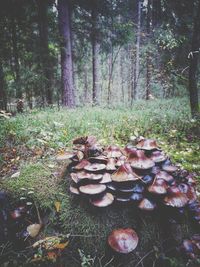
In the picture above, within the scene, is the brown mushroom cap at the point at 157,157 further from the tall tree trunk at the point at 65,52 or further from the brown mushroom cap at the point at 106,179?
the tall tree trunk at the point at 65,52

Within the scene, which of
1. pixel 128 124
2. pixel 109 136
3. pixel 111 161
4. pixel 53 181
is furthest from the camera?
pixel 128 124

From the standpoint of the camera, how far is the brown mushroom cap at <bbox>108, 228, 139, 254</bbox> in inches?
91.0

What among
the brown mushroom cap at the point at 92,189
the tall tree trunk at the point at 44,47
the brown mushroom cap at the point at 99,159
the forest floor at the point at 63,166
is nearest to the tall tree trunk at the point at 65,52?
the tall tree trunk at the point at 44,47

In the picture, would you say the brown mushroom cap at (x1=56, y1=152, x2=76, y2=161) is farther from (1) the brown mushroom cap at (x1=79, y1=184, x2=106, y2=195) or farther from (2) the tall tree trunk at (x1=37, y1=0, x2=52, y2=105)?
(2) the tall tree trunk at (x1=37, y1=0, x2=52, y2=105)

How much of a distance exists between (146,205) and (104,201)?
0.50 meters

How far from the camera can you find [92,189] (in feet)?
8.28

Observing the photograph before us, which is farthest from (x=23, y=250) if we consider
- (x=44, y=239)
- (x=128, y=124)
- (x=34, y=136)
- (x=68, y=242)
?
(x=128, y=124)

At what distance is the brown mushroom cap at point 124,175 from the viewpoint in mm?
2572

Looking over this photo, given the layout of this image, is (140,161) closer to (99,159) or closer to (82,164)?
(99,159)

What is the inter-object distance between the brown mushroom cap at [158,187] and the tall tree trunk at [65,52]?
810cm

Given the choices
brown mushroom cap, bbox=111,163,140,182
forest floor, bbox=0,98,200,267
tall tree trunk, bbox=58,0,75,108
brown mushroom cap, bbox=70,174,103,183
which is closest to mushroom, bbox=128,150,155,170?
brown mushroom cap, bbox=111,163,140,182

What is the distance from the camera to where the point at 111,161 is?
2.85 metres

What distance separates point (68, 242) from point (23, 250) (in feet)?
1.69

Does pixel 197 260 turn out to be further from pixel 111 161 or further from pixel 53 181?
pixel 53 181
